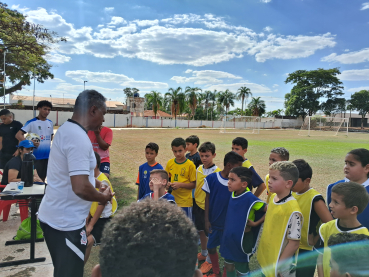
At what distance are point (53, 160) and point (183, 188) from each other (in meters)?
2.11

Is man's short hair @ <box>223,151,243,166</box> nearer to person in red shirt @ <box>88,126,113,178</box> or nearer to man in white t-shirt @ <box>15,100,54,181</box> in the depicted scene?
person in red shirt @ <box>88,126,113,178</box>

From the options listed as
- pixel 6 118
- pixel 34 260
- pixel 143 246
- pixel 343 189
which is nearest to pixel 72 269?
pixel 143 246

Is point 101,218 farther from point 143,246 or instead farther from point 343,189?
point 343,189

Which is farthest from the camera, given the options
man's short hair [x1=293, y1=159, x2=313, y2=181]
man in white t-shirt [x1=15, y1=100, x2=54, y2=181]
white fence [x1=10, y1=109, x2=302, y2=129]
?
white fence [x1=10, y1=109, x2=302, y2=129]

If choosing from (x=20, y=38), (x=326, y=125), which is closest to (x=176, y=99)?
(x=326, y=125)

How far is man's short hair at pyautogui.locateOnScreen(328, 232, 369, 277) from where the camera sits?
1.33 meters

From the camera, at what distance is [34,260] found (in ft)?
10.4

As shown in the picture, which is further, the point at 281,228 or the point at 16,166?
the point at 16,166

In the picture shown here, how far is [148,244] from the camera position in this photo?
31.9 inches

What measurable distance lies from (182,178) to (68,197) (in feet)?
6.55

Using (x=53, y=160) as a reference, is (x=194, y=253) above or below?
below

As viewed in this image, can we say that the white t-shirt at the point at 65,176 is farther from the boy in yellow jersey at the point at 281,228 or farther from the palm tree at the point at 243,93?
the palm tree at the point at 243,93

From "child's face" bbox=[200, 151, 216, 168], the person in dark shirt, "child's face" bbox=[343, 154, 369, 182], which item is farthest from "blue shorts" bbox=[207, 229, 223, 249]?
the person in dark shirt

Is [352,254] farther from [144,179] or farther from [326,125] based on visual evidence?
[326,125]
